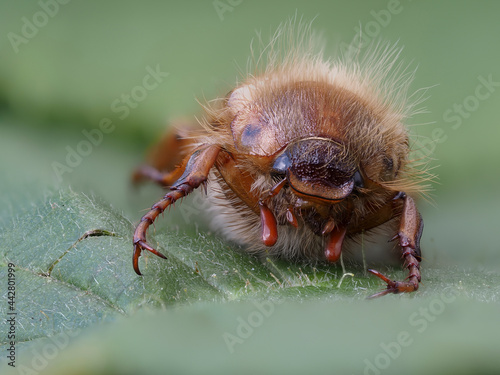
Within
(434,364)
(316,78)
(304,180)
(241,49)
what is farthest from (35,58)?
(434,364)

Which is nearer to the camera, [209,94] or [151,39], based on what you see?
[209,94]

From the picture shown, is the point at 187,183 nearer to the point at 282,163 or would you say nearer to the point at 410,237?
the point at 282,163

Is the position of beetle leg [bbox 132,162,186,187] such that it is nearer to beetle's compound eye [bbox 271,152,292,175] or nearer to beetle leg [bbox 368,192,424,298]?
beetle's compound eye [bbox 271,152,292,175]

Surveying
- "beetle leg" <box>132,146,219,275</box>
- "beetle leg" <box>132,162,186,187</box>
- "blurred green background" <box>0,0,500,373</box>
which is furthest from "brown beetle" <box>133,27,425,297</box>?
"blurred green background" <box>0,0,500,373</box>

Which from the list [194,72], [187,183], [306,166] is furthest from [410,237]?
[194,72]

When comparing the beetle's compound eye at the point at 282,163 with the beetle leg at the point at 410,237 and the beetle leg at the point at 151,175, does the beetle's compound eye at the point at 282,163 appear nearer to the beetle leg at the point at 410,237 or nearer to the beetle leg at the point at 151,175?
the beetle leg at the point at 410,237

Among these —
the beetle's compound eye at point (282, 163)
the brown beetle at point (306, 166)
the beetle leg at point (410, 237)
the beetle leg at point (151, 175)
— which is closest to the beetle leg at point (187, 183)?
the brown beetle at point (306, 166)

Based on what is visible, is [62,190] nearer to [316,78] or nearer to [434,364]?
[316,78]
